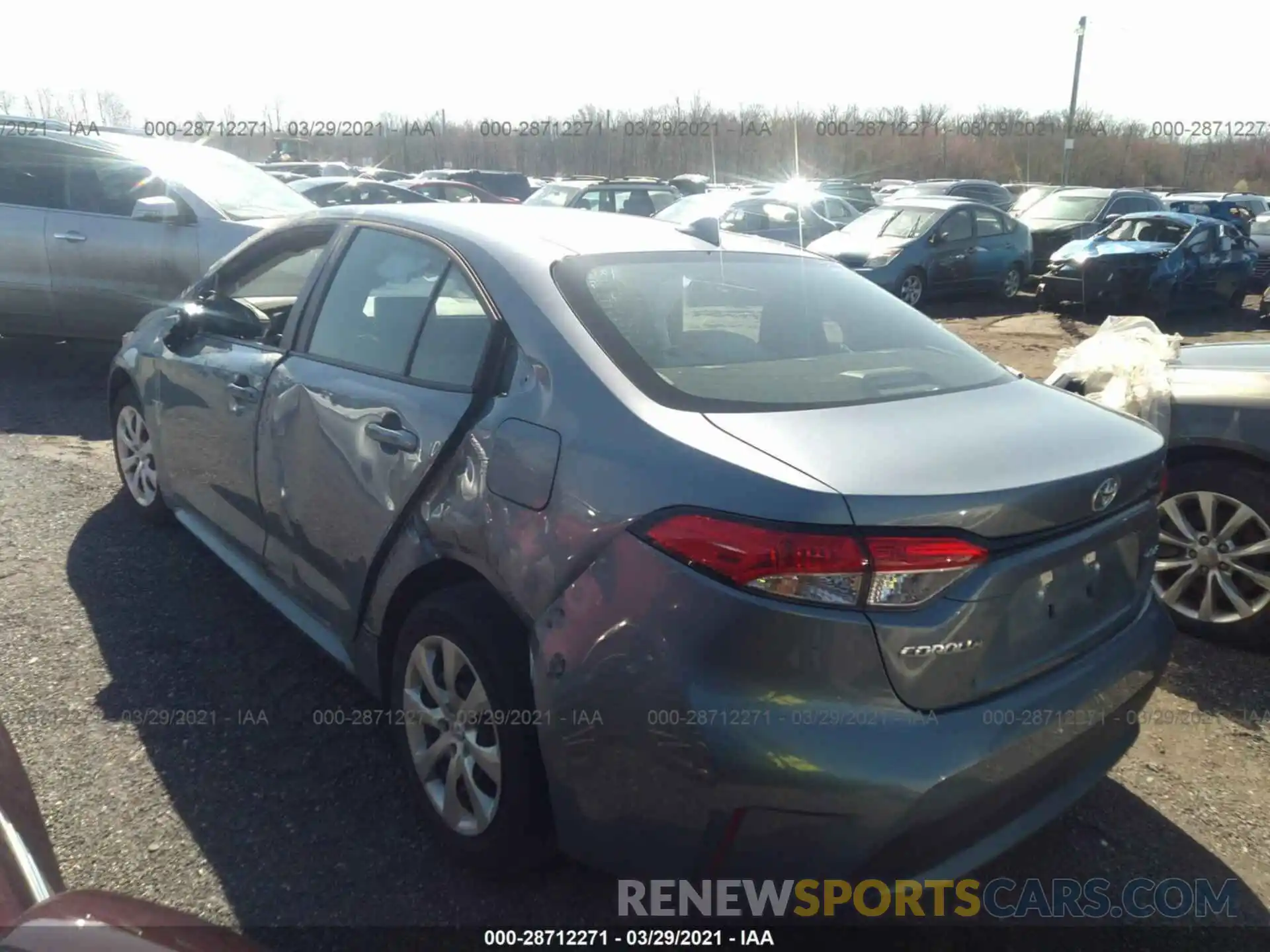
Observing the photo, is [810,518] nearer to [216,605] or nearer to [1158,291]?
[216,605]

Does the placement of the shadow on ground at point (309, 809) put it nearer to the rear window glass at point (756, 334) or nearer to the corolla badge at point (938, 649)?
the corolla badge at point (938, 649)

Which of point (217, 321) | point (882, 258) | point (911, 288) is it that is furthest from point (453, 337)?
point (911, 288)

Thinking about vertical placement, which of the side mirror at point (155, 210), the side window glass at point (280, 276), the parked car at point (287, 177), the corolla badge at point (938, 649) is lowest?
the corolla badge at point (938, 649)

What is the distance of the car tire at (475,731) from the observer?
7.68 ft

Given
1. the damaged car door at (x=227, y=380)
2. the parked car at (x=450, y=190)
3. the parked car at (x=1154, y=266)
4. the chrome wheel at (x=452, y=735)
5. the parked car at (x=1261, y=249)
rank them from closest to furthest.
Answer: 1. the chrome wheel at (x=452, y=735)
2. the damaged car door at (x=227, y=380)
3. the parked car at (x=1154, y=266)
4. the parked car at (x=1261, y=249)
5. the parked car at (x=450, y=190)

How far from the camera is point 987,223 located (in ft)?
50.6

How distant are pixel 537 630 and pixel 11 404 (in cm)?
681

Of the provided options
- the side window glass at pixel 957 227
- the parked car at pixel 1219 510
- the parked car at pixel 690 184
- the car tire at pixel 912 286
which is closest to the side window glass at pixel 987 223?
the side window glass at pixel 957 227

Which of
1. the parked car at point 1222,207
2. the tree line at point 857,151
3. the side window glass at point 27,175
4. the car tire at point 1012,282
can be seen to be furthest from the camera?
the tree line at point 857,151

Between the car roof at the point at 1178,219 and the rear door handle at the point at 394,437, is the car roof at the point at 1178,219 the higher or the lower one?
the higher one

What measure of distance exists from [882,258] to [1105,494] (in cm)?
1224

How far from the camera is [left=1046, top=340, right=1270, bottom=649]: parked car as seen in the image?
12.4 ft

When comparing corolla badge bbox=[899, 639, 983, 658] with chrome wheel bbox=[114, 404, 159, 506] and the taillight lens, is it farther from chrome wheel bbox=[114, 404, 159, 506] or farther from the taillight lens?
chrome wheel bbox=[114, 404, 159, 506]

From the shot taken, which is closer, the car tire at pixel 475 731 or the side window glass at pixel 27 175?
the car tire at pixel 475 731
